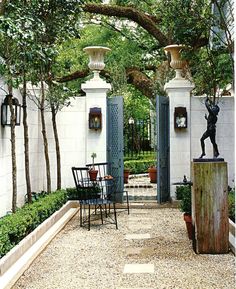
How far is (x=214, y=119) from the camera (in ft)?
18.0

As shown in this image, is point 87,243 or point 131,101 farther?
point 131,101

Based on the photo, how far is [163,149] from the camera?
29.2 ft

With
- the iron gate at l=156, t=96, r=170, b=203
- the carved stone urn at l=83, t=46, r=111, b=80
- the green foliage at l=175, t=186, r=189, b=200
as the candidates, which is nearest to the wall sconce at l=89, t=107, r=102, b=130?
the carved stone urn at l=83, t=46, r=111, b=80

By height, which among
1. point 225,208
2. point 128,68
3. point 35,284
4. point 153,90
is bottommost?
point 35,284

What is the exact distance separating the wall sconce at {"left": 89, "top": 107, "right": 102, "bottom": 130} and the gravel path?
7.92 ft

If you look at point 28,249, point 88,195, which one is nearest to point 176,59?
point 88,195

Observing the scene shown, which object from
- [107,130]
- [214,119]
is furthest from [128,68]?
[214,119]

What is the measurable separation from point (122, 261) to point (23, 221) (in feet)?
3.85

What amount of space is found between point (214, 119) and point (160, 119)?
334 cm

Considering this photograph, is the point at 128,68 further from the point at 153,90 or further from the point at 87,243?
the point at 87,243

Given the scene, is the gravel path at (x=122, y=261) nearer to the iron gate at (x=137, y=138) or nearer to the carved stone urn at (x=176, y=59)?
the carved stone urn at (x=176, y=59)

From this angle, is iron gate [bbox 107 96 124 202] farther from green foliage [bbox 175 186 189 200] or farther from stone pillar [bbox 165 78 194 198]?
green foliage [bbox 175 186 189 200]

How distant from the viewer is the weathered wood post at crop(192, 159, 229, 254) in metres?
5.13

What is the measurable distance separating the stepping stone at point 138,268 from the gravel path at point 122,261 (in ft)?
0.18
